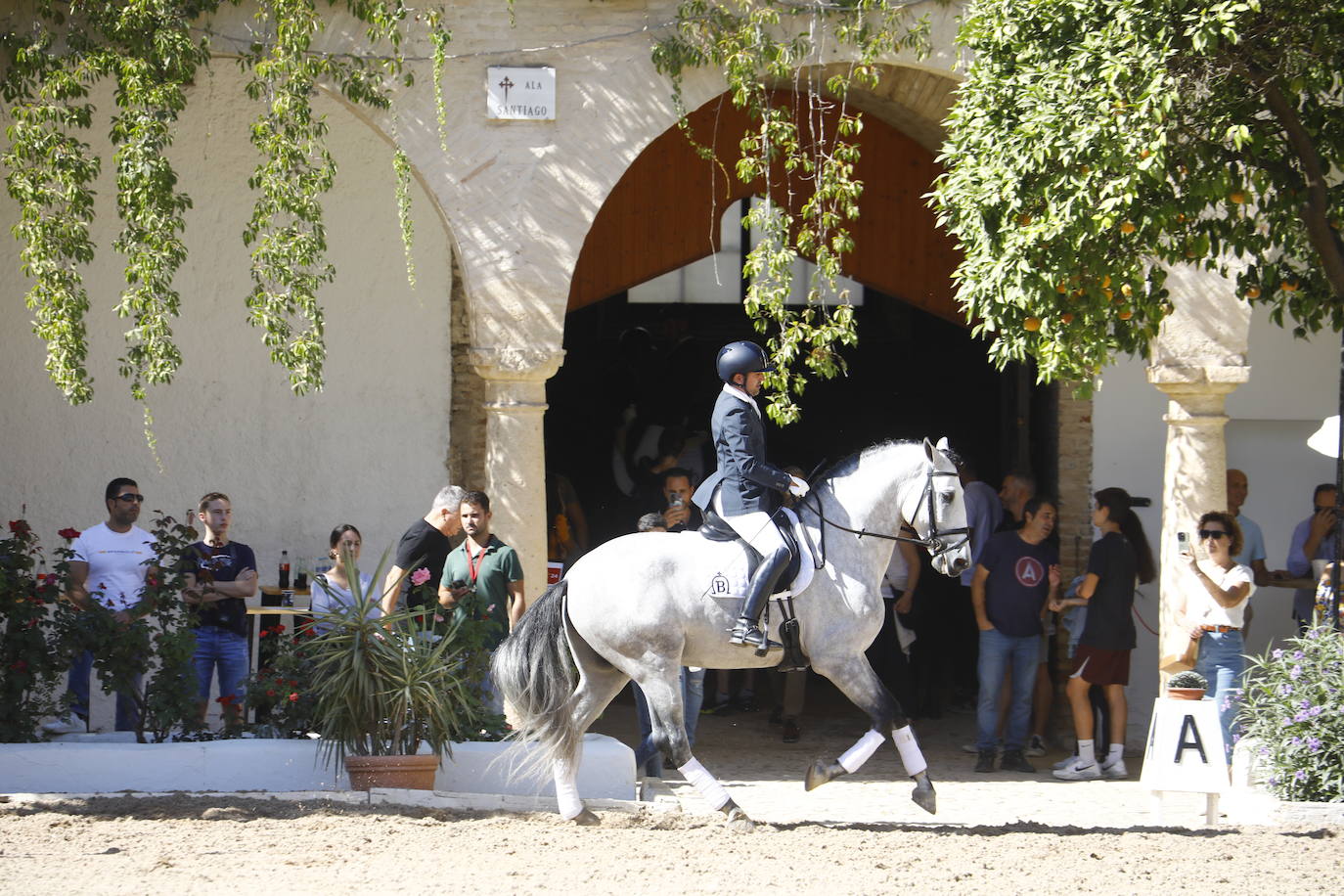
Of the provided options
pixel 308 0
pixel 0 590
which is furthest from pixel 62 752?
pixel 308 0

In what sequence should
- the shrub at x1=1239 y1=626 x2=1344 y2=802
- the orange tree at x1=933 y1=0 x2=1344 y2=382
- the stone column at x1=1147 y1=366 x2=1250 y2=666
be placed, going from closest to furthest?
the orange tree at x1=933 y1=0 x2=1344 y2=382 → the shrub at x1=1239 y1=626 x2=1344 y2=802 → the stone column at x1=1147 y1=366 x2=1250 y2=666

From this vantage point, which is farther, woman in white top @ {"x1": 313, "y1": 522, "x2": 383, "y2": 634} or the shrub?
woman in white top @ {"x1": 313, "y1": 522, "x2": 383, "y2": 634}

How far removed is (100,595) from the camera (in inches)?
333

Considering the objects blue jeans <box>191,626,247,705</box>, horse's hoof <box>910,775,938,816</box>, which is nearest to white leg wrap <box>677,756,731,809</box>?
horse's hoof <box>910,775,938,816</box>

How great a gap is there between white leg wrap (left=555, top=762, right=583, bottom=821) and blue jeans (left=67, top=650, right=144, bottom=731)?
93.8 inches

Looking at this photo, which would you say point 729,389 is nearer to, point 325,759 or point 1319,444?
point 325,759

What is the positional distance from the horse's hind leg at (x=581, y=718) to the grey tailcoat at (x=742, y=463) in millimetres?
1028

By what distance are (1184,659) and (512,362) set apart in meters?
4.45

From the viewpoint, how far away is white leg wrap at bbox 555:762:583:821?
752 cm

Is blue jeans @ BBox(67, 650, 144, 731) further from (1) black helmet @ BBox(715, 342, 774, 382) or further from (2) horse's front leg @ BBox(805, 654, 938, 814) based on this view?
(2) horse's front leg @ BBox(805, 654, 938, 814)

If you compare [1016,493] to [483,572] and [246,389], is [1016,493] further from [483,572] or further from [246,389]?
[246,389]

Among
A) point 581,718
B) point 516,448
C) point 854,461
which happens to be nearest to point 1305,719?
point 854,461

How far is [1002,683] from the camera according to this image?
1058 centimetres

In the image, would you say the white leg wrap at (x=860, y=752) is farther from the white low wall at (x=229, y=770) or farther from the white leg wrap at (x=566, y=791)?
the white low wall at (x=229, y=770)
